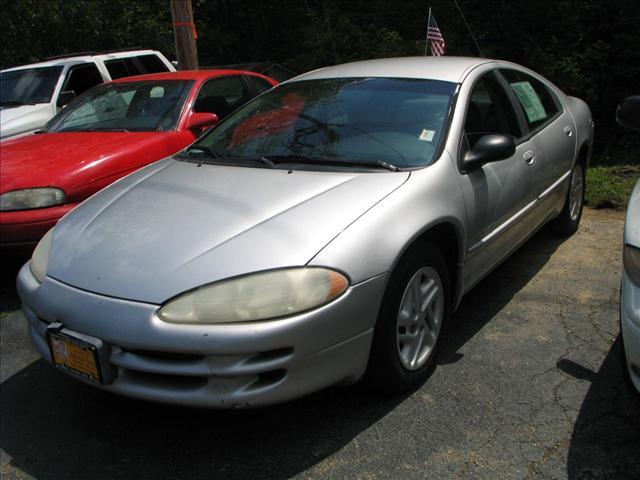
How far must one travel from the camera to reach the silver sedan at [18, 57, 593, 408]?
7.54 feet

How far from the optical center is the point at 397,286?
8.46 feet

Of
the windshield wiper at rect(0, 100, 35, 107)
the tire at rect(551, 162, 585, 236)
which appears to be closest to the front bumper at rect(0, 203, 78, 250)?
the tire at rect(551, 162, 585, 236)

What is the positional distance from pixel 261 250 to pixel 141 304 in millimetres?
486

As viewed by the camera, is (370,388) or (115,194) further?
(115,194)

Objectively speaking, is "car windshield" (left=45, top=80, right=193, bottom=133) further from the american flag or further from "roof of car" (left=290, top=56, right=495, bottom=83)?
the american flag

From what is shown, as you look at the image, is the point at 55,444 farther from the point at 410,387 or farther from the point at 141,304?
the point at 410,387

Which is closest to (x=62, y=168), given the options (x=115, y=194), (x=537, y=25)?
(x=115, y=194)

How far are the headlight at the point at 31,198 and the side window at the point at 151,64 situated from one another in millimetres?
A: 4886

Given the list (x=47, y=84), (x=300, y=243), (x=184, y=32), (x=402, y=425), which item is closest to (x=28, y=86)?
(x=47, y=84)

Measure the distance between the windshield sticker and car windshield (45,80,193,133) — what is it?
2.62 meters

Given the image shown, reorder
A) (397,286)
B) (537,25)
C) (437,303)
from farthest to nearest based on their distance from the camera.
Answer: (537,25)
(437,303)
(397,286)

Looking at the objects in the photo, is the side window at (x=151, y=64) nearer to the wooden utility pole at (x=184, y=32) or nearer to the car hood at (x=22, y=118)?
the wooden utility pole at (x=184, y=32)

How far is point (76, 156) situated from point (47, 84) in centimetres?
373

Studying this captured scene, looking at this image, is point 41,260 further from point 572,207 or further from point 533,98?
point 572,207
